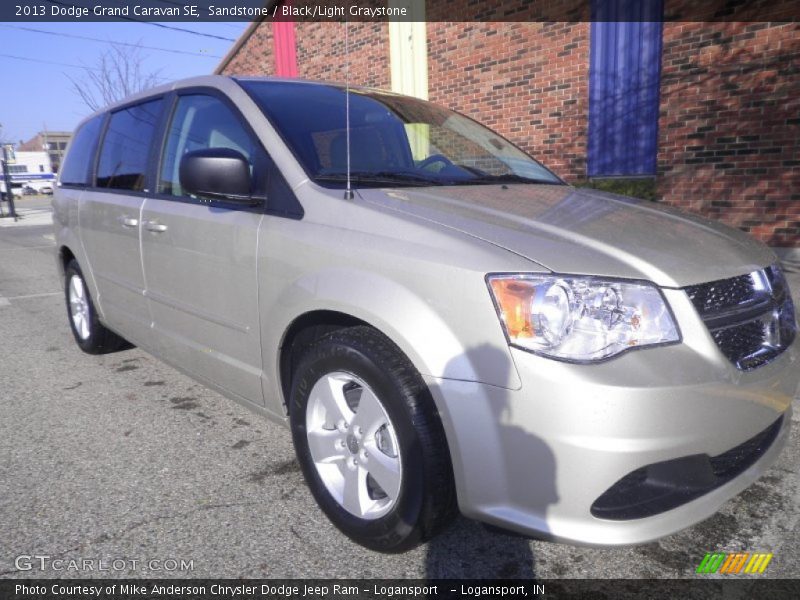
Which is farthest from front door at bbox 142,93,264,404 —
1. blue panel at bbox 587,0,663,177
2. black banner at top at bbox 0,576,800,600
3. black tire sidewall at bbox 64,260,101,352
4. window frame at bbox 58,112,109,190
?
blue panel at bbox 587,0,663,177

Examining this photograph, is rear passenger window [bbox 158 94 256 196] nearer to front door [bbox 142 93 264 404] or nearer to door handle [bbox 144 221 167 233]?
front door [bbox 142 93 264 404]

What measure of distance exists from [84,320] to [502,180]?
345 cm

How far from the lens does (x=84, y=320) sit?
4.52m

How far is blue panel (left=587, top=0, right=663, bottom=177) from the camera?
25.1 ft

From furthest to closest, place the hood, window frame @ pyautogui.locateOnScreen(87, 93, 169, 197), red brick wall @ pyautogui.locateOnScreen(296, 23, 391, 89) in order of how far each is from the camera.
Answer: red brick wall @ pyautogui.locateOnScreen(296, 23, 391, 89) < window frame @ pyautogui.locateOnScreen(87, 93, 169, 197) < the hood

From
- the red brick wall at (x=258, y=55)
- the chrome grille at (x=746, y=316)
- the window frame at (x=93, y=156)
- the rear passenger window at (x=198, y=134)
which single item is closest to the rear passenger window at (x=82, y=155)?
the window frame at (x=93, y=156)

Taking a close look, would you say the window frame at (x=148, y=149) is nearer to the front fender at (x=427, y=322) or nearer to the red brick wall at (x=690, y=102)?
the front fender at (x=427, y=322)

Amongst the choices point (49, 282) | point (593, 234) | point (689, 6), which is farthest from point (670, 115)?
point (49, 282)

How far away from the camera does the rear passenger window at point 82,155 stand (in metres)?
4.18

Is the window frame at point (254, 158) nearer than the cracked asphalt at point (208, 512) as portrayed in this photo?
No

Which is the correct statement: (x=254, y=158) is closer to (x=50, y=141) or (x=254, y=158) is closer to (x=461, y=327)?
(x=461, y=327)

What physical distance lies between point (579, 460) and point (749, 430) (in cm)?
66

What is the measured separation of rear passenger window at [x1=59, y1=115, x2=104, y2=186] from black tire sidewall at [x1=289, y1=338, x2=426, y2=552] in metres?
2.89
